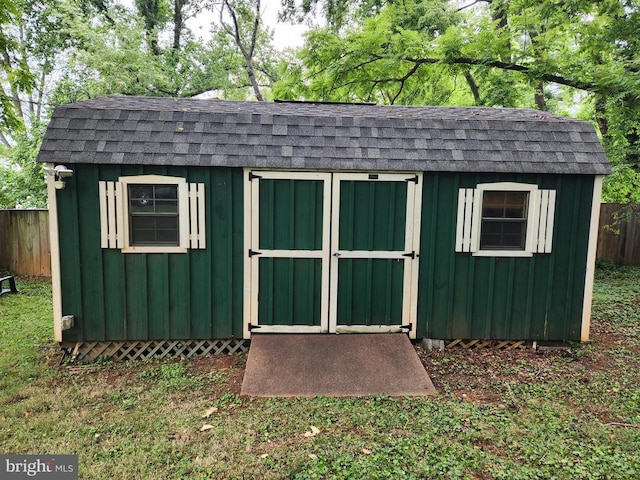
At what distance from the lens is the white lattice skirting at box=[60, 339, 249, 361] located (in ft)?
15.8

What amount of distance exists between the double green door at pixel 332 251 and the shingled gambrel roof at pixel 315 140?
0.27 meters

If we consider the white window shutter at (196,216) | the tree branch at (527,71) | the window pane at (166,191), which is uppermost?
the tree branch at (527,71)

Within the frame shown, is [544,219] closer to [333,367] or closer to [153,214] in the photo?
[333,367]

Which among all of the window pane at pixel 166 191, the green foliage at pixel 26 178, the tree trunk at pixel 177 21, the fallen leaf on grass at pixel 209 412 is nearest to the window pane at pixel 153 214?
the window pane at pixel 166 191

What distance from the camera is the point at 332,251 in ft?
16.3

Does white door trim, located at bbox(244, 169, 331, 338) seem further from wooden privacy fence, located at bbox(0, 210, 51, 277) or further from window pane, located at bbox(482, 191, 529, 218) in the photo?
wooden privacy fence, located at bbox(0, 210, 51, 277)

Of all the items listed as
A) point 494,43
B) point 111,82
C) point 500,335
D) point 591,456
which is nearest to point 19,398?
point 591,456

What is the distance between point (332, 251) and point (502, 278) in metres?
2.22

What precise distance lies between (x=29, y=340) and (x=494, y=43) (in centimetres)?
961

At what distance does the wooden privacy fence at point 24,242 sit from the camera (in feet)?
29.2

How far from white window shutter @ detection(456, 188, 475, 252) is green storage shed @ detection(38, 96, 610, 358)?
0.06 ft

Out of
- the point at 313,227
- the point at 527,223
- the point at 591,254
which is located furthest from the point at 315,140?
the point at 591,254

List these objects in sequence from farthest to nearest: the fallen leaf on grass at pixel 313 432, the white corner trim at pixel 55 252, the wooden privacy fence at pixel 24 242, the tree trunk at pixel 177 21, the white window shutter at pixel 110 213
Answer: the tree trunk at pixel 177 21
the wooden privacy fence at pixel 24 242
the white window shutter at pixel 110 213
the white corner trim at pixel 55 252
the fallen leaf on grass at pixel 313 432

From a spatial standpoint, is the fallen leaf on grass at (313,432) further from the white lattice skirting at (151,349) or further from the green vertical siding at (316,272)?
the white lattice skirting at (151,349)
